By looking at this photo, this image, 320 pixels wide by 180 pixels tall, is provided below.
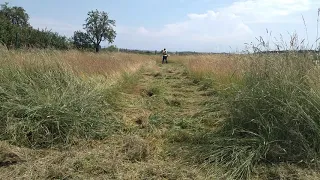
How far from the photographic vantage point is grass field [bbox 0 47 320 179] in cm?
331

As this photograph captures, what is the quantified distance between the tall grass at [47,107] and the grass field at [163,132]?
1cm

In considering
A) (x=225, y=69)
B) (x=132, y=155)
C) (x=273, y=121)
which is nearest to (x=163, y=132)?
(x=132, y=155)

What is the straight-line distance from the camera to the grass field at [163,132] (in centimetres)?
331

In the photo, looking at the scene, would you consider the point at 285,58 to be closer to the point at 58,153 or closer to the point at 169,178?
the point at 169,178

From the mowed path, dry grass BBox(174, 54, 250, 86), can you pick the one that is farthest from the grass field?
dry grass BBox(174, 54, 250, 86)

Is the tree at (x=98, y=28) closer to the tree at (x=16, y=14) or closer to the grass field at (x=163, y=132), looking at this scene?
the tree at (x=16, y=14)

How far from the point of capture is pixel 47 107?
442 centimetres

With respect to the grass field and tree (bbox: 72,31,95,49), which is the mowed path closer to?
the grass field

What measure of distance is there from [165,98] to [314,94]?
13.8 ft

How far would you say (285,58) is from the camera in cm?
451

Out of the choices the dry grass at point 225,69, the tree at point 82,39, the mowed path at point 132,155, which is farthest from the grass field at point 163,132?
the tree at point 82,39

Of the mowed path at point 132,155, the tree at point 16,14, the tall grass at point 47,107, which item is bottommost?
the mowed path at point 132,155

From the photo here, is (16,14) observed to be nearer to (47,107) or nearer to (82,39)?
(82,39)

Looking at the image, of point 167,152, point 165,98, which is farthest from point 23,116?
point 165,98
